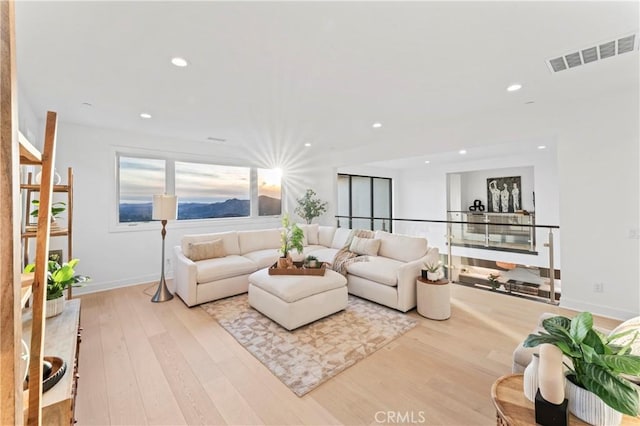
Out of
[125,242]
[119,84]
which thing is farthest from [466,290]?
[125,242]

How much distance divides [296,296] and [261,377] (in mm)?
854

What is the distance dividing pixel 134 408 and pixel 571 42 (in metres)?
4.16

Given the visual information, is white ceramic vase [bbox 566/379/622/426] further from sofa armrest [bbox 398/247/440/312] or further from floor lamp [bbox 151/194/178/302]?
floor lamp [bbox 151/194/178/302]

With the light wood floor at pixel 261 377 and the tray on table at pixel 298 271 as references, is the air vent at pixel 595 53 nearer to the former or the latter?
the light wood floor at pixel 261 377

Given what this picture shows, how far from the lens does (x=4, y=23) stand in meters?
0.49

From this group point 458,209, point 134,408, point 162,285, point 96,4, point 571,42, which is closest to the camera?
point 96,4

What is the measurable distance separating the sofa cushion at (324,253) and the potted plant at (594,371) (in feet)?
10.8

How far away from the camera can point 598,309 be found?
3180 mm

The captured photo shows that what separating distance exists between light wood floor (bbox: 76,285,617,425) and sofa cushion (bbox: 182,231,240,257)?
1.11 m

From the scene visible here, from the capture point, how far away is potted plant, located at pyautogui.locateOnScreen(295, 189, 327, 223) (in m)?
6.46

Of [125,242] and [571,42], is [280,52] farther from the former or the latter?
[125,242]

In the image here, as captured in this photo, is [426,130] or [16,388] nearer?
[16,388]

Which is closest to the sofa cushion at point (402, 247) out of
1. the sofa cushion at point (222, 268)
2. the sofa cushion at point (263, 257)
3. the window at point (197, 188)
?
the sofa cushion at point (263, 257)

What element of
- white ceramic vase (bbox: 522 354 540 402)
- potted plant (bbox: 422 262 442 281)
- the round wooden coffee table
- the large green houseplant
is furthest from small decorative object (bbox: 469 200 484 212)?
the large green houseplant
